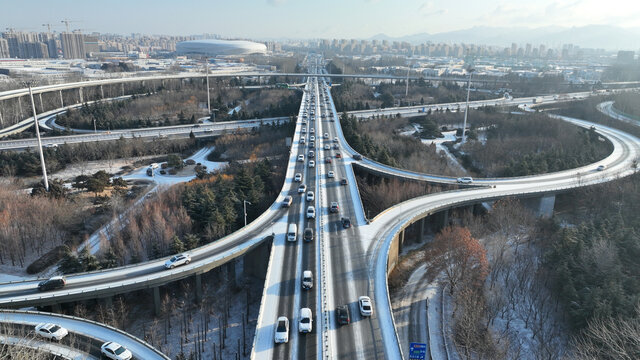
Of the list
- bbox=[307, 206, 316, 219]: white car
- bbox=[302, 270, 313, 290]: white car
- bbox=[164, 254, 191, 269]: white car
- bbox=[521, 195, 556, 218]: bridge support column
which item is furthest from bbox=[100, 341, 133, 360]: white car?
bbox=[521, 195, 556, 218]: bridge support column

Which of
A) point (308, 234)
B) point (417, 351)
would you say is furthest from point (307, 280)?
point (417, 351)

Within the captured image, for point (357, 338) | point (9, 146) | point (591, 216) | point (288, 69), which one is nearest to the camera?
point (357, 338)

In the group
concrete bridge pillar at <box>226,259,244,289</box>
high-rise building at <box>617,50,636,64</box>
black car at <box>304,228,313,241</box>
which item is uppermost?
high-rise building at <box>617,50,636,64</box>

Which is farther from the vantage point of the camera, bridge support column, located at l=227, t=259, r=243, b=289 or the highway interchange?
bridge support column, located at l=227, t=259, r=243, b=289

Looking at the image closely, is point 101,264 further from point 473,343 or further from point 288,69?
point 288,69

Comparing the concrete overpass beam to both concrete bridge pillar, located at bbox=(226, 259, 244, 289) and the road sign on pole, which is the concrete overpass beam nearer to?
concrete bridge pillar, located at bbox=(226, 259, 244, 289)

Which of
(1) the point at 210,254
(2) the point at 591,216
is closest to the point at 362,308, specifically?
(1) the point at 210,254
